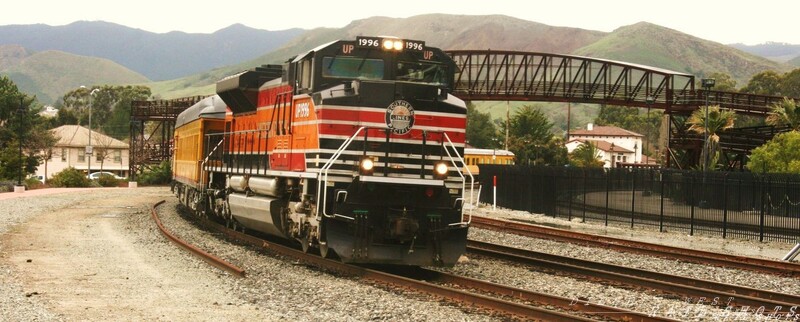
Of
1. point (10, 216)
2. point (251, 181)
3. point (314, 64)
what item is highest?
point (314, 64)

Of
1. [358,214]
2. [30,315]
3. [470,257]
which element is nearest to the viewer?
[30,315]

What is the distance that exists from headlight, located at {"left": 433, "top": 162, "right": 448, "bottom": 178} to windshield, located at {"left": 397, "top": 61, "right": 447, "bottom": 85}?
168cm

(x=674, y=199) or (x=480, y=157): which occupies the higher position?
(x=480, y=157)

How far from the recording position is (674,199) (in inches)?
1132

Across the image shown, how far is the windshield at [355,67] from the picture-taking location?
15.3m

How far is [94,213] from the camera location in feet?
102

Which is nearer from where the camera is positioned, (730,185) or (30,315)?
(30,315)

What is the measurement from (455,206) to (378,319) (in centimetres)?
432

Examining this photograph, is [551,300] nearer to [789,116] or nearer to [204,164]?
[204,164]

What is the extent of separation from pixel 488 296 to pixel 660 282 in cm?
345

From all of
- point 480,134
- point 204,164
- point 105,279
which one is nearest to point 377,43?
A: point 105,279

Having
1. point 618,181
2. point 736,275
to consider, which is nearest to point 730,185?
point 618,181

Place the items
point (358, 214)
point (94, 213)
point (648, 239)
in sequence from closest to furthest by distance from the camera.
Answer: point (358, 214) → point (648, 239) → point (94, 213)

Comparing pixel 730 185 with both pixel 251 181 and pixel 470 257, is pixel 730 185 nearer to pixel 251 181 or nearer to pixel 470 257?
pixel 470 257
